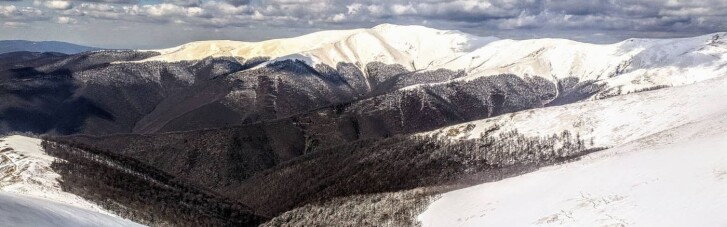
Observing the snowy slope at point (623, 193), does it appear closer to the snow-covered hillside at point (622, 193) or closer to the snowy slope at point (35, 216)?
the snow-covered hillside at point (622, 193)

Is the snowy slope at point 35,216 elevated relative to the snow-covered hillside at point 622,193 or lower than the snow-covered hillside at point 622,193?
elevated

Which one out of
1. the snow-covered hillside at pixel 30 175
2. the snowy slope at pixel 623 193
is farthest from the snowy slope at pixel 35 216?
the snowy slope at pixel 623 193

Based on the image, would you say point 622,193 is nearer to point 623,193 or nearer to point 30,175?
point 623,193

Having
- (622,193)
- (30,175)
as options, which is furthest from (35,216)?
(30,175)

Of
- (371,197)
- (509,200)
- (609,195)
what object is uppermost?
(609,195)

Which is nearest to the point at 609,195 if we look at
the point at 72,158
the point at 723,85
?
the point at 723,85

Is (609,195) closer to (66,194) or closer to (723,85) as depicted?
(66,194)

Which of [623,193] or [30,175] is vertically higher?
[623,193]

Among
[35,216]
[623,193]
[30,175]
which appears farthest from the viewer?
[30,175]

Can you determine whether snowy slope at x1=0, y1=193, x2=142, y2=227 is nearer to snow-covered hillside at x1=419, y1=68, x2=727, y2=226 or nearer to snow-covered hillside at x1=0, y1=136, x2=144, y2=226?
snow-covered hillside at x1=0, y1=136, x2=144, y2=226
